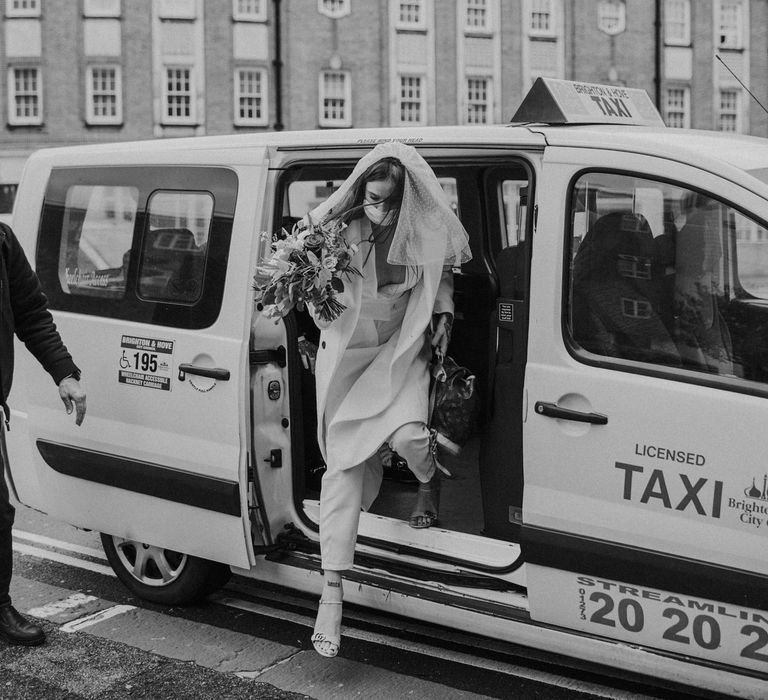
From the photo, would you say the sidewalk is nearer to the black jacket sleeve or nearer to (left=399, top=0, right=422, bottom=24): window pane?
the black jacket sleeve

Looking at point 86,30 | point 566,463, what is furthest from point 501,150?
point 86,30

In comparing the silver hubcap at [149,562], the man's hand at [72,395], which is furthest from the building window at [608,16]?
the man's hand at [72,395]

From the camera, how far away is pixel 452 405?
14.5ft

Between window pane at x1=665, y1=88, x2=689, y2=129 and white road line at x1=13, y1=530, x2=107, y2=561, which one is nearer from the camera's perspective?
white road line at x1=13, y1=530, x2=107, y2=561

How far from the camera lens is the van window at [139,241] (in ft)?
15.1

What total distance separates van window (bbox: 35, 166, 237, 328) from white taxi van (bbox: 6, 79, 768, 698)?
1cm

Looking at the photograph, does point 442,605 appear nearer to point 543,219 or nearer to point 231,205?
point 543,219

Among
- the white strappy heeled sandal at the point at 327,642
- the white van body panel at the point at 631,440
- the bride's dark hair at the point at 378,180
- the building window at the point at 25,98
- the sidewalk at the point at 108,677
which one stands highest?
the building window at the point at 25,98

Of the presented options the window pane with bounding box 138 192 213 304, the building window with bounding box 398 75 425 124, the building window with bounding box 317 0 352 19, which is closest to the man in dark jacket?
the window pane with bounding box 138 192 213 304

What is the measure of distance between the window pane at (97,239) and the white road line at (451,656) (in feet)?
5.21

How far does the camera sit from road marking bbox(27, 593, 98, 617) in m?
5.12

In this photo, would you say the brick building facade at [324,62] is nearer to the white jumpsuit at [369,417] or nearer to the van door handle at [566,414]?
the white jumpsuit at [369,417]

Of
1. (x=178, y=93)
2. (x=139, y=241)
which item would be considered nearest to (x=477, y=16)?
(x=178, y=93)

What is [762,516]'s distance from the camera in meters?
3.29
